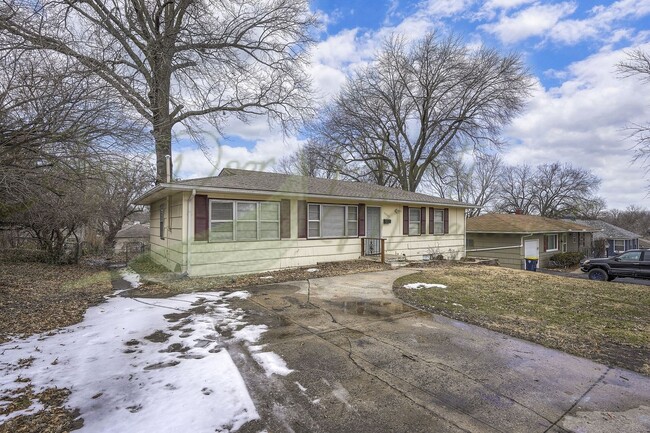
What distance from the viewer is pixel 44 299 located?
20.7 feet

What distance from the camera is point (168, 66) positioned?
11727 millimetres

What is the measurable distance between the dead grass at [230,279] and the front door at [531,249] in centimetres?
1534

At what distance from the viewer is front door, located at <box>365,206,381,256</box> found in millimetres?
12477

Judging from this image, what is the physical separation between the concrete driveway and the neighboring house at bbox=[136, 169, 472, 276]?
15.0 feet

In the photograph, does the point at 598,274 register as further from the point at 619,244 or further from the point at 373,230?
the point at 619,244

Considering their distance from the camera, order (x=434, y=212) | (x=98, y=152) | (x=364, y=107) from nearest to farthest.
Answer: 1. (x=98, y=152)
2. (x=434, y=212)
3. (x=364, y=107)

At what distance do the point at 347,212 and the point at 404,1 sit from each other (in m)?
8.80

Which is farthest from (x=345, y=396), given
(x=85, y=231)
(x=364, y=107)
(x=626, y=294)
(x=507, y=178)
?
(x=507, y=178)

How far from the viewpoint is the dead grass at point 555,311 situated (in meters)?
4.15

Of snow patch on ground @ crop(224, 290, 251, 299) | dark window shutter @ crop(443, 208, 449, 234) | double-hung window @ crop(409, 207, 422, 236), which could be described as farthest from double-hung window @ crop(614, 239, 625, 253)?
snow patch on ground @ crop(224, 290, 251, 299)

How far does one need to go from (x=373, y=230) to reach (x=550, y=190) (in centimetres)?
3764

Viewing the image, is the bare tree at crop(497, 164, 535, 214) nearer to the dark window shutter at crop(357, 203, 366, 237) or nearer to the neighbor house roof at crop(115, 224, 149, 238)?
the dark window shutter at crop(357, 203, 366, 237)

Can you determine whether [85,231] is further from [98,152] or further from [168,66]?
[98,152]

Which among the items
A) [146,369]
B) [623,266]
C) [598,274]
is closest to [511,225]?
[598,274]
